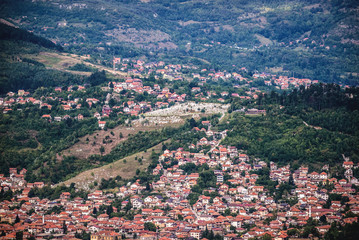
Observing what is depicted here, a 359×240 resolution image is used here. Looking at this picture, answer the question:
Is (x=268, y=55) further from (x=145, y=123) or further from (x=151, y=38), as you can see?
(x=145, y=123)

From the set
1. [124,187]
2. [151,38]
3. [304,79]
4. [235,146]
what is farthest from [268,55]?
[124,187]

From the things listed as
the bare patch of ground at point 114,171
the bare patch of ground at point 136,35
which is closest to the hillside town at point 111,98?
the bare patch of ground at point 114,171

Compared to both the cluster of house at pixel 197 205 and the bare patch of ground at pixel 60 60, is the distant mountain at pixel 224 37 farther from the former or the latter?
the cluster of house at pixel 197 205

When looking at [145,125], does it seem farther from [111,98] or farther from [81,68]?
[81,68]

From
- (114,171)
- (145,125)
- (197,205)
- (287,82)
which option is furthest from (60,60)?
(197,205)

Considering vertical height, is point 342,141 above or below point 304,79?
above

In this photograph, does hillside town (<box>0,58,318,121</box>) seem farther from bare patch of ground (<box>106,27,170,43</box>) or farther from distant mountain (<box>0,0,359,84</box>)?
bare patch of ground (<box>106,27,170,43</box>)

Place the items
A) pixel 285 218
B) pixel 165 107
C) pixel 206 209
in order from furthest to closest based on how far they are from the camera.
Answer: pixel 165 107 < pixel 206 209 < pixel 285 218
